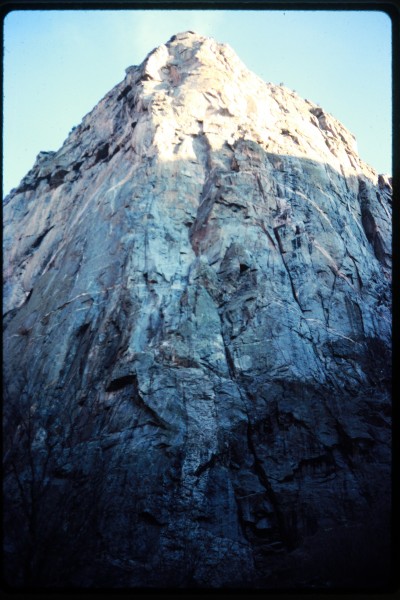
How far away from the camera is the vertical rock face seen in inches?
626

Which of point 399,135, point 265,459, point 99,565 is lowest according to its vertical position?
point 99,565

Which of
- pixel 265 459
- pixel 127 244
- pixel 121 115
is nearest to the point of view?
pixel 265 459

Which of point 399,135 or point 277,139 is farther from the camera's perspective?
point 277,139

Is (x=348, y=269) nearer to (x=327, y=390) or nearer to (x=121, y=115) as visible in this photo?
(x=327, y=390)

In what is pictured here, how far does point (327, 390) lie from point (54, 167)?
23776 millimetres

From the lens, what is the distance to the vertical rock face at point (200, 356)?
15898 mm

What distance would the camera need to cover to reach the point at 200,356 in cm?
2173

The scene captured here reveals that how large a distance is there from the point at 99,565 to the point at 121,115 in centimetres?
2658

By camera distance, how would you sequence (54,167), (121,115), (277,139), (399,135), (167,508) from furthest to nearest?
(54,167) < (121,115) < (277,139) < (167,508) < (399,135)

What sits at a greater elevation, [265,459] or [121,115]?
[121,115]

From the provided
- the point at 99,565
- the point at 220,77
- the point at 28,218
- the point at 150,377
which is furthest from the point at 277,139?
the point at 99,565

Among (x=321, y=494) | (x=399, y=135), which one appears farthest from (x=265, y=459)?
(x=399, y=135)

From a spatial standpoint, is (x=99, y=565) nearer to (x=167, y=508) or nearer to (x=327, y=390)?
(x=167, y=508)

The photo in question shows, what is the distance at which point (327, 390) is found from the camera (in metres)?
21.6
